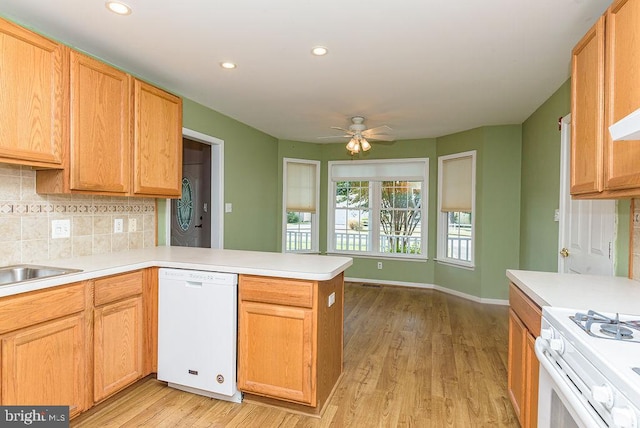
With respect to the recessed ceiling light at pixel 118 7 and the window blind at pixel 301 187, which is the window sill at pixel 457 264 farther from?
the recessed ceiling light at pixel 118 7

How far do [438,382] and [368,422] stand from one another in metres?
0.78

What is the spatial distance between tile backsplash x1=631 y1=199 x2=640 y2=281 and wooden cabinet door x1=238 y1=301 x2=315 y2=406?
6.25 ft

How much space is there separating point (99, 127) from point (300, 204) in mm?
3827

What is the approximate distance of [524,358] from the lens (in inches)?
69.6

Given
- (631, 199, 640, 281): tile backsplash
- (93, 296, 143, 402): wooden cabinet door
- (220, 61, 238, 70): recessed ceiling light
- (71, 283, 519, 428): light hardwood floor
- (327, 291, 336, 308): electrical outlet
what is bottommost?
(71, 283, 519, 428): light hardwood floor

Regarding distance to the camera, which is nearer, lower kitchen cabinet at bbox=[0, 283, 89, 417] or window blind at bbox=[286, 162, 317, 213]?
lower kitchen cabinet at bbox=[0, 283, 89, 417]

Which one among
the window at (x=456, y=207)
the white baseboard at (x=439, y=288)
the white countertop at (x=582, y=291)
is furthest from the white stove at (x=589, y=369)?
the window at (x=456, y=207)

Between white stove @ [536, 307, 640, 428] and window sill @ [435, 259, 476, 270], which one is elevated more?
white stove @ [536, 307, 640, 428]

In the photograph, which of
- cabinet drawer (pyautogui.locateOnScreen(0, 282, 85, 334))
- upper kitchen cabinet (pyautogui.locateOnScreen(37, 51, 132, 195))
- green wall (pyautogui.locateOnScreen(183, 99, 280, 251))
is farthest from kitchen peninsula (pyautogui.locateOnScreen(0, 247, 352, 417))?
green wall (pyautogui.locateOnScreen(183, 99, 280, 251))

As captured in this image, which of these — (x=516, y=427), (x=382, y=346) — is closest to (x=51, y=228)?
(x=382, y=346)

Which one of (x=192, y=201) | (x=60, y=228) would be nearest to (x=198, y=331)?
(x=60, y=228)

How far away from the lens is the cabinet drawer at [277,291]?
81.2 inches

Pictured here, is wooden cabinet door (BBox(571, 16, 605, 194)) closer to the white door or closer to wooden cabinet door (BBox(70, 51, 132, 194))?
the white door

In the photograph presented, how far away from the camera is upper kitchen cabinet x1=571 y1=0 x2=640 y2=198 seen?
1.45 metres
